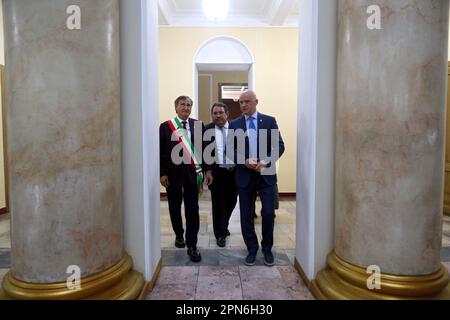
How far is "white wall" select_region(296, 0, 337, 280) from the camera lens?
105 inches

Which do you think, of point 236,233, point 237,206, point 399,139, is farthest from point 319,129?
point 237,206

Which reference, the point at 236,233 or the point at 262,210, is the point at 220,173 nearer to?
the point at 262,210

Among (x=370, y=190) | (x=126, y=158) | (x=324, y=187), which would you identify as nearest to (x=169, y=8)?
(x=126, y=158)

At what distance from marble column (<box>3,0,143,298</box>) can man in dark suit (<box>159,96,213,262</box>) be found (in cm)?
122

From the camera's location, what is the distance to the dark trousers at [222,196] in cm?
392

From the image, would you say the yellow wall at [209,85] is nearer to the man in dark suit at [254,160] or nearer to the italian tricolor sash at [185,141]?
the italian tricolor sash at [185,141]

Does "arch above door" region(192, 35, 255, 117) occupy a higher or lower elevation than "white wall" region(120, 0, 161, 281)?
higher

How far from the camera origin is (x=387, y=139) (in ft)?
7.24

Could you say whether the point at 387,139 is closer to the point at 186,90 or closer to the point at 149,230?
the point at 149,230

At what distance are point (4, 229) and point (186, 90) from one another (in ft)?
13.5

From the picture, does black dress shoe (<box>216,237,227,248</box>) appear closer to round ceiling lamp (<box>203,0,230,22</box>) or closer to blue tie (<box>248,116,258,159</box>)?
blue tie (<box>248,116,258,159</box>)

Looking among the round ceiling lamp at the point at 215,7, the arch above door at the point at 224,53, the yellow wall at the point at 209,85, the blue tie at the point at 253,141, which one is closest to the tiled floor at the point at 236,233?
the blue tie at the point at 253,141

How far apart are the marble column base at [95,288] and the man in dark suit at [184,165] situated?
0.91m

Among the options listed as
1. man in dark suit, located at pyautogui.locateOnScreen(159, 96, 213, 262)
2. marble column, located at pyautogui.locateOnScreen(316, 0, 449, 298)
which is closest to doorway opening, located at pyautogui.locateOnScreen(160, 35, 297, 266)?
man in dark suit, located at pyautogui.locateOnScreen(159, 96, 213, 262)
